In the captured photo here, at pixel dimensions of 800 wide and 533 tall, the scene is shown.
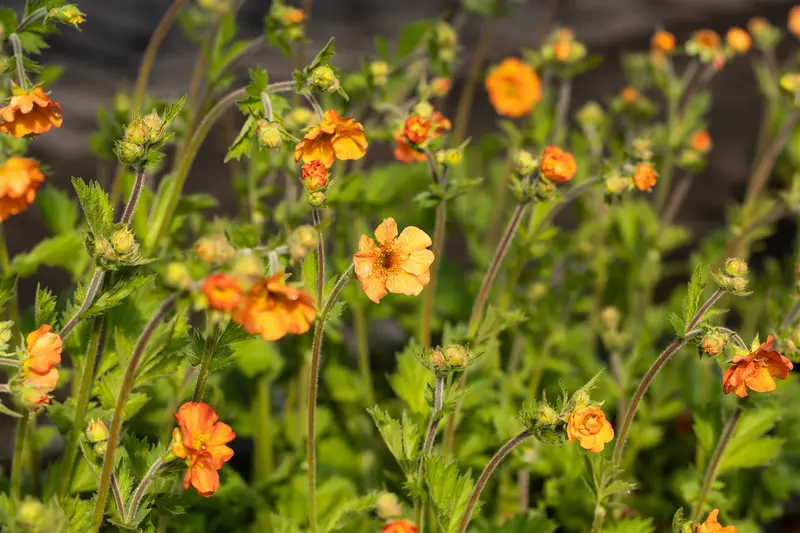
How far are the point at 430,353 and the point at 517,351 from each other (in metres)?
0.95

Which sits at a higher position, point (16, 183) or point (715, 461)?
point (16, 183)

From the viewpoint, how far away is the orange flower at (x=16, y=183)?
148cm

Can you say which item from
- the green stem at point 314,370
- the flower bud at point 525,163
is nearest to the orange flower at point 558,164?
the flower bud at point 525,163

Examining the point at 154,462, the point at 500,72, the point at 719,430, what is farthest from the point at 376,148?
the point at 154,462

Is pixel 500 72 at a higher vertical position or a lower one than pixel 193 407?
higher

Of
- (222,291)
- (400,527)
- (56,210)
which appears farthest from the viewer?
(56,210)

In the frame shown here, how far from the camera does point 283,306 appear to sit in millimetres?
1162

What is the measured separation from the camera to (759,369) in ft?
4.55

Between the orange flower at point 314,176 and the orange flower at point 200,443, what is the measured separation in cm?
39

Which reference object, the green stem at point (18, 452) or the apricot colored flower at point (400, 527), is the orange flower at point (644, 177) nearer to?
the apricot colored flower at point (400, 527)

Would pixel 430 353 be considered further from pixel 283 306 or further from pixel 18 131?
pixel 18 131

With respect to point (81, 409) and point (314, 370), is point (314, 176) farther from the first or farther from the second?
point (81, 409)

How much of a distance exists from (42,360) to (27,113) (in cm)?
44

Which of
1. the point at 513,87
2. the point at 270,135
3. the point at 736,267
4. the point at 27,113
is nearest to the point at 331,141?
the point at 270,135
